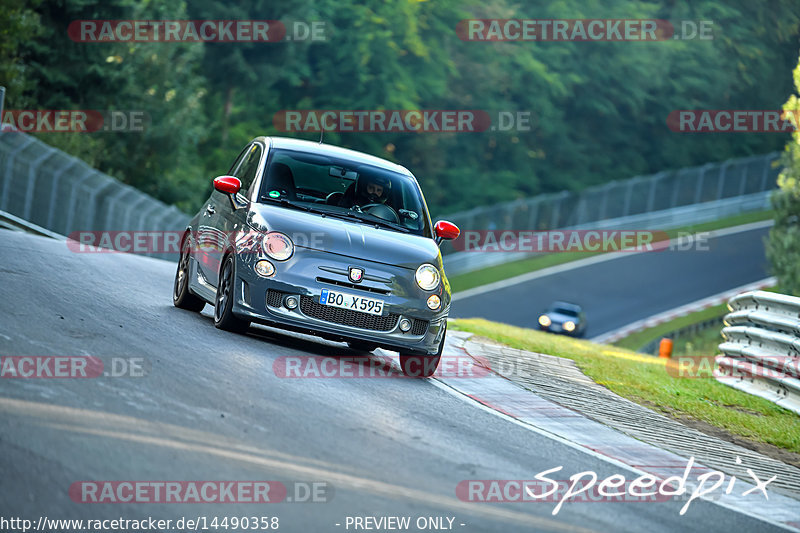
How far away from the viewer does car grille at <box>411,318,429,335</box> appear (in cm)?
1045

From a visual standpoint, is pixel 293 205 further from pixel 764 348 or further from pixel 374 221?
pixel 764 348

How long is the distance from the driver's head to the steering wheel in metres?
0.08

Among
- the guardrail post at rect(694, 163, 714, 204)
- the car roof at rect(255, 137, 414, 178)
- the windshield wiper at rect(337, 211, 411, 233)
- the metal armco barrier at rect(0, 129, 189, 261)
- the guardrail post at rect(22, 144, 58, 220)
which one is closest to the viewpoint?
the windshield wiper at rect(337, 211, 411, 233)

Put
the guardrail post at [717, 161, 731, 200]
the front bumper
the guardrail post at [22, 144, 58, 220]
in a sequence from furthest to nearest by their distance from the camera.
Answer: the guardrail post at [717, 161, 731, 200], the guardrail post at [22, 144, 58, 220], the front bumper

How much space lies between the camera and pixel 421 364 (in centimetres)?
1096

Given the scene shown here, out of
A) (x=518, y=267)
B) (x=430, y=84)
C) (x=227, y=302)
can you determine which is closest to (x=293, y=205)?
(x=227, y=302)

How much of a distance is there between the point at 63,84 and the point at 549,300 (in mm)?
20431

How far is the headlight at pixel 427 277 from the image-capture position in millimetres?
10500

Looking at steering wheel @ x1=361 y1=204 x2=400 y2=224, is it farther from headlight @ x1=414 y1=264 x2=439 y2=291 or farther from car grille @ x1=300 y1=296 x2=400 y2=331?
car grille @ x1=300 y1=296 x2=400 y2=331

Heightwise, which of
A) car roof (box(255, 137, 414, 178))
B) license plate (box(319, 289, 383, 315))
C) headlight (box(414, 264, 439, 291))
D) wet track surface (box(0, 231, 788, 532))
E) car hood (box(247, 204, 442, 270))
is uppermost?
car roof (box(255, 137, 414, 178))

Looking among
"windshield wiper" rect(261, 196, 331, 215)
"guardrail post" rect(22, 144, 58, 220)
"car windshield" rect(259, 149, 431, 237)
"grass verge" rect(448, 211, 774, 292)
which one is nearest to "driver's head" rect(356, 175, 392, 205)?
"car windshield" rect(259, 149, 431, 237)

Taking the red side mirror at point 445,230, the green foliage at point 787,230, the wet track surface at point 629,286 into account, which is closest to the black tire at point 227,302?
the red side mirror at point 445,230

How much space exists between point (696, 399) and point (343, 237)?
4800mm

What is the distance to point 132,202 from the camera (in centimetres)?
2816
